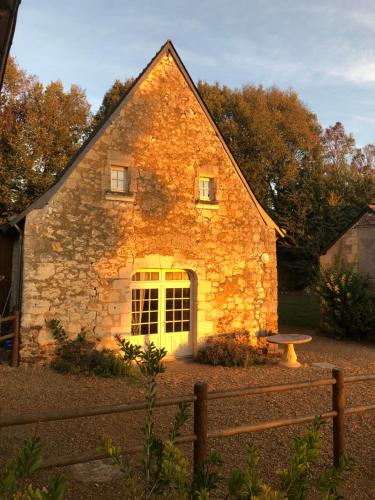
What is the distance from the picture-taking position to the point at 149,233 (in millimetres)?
9578

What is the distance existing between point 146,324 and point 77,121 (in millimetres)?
15623

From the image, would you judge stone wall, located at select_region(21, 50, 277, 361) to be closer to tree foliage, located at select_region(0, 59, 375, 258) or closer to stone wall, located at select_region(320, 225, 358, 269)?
stone wall, located at select_region(320, 225, 358, 269)

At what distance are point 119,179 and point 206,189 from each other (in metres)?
2.25

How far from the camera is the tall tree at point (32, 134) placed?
19609 mm

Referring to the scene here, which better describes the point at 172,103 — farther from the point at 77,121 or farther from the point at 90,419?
the point at 77,121

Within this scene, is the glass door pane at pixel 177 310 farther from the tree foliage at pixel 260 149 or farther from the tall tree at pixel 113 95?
the tall tree at pixel 113 95

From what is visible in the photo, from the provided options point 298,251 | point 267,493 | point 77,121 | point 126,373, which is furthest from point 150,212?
point 298,251

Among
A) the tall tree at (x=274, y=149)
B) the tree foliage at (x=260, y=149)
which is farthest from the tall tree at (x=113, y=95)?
the tall tree at (x=274, y=149)

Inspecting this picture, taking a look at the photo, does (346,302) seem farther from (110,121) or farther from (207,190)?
(110,121)

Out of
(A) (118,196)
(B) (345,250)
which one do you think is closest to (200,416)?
(A) (118,196)

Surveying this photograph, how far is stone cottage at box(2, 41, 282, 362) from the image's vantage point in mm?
8602

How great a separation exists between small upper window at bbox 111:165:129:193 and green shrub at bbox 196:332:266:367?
160 inches

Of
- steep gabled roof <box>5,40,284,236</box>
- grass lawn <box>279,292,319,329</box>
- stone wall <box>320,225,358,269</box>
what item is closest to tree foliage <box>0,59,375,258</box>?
grass lawn <box>279,292,319,329</box>

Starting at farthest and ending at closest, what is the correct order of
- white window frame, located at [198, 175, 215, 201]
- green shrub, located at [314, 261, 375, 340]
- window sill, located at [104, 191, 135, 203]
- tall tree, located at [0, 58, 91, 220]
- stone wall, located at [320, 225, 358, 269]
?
tall tree, located at [0, 58, 91, 220] < stone wall, located at [320, 225, 358, 269] < green shrub, located at [314, 261, 375, 340] < white window frame, located at [198, 175, 215, 201] < window sill, located at [104, 191, 135, 203]
